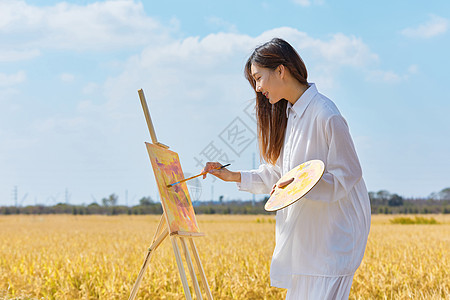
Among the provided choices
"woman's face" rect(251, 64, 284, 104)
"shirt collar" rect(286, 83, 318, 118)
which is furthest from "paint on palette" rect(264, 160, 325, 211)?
"woman's face" rect(251, 64, 284, 104)

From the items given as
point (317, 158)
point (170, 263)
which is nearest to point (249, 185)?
point (317, 158)

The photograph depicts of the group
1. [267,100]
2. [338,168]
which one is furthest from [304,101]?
[338,168]

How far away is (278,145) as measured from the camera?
3084mm

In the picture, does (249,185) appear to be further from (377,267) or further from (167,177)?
(377,267)

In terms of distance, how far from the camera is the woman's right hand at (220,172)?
3249mm

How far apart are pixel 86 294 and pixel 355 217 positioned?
3460 mm

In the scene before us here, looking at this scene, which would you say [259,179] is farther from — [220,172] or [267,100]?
[267,100]

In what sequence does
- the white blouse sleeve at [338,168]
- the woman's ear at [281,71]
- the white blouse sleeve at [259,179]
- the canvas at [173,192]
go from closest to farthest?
the white blouse sleeve at [338,168]
the woman's ear at [281,71]
the canvas at [173,192]
the white blouse sleeve at [259,179]

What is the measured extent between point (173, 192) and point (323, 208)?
43.6 inches

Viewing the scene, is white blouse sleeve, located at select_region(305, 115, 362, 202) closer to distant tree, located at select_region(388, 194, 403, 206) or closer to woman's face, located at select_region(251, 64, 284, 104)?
woman's face, located at select_region(251, 64, 284, 104)

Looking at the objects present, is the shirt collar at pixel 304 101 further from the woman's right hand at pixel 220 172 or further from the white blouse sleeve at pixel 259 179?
the woman's right hand at pixel 220 172

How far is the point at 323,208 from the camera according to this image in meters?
2.75

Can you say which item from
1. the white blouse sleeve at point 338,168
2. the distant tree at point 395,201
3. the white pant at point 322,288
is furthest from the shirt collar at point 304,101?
the distant tree at point 395,201

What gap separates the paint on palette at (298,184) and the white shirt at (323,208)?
0.10 m
